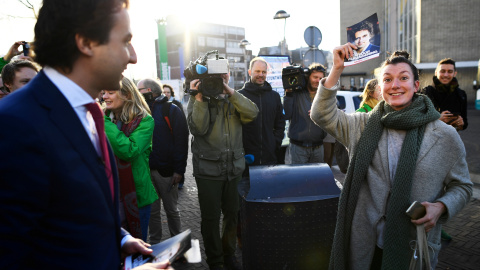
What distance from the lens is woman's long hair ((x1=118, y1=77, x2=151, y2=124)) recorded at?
9.61 ft

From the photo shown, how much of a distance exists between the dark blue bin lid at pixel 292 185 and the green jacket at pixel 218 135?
2.98ft

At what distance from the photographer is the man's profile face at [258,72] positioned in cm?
438

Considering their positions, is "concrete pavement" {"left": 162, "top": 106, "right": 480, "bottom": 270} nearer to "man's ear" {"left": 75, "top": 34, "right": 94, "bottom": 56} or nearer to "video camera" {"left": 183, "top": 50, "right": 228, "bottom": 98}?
"man's ear" {"left": 75, "top": 34, "right": 94, "bottom": 56}

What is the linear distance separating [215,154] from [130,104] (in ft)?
3.13

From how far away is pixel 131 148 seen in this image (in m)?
2.70

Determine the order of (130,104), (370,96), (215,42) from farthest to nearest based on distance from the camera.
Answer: (215,42)
(370,96)
(130,104)

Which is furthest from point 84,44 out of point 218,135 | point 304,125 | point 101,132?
point 304,125

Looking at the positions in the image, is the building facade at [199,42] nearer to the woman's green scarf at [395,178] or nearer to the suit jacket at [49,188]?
the woman's green scarf at [395,178]

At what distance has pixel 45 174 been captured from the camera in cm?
91

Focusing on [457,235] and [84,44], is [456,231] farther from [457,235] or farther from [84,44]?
[84,44]

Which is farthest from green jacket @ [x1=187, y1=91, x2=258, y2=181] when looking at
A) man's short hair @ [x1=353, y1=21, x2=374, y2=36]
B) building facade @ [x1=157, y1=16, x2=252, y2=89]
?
building facade @ [x1=157, y1=16, x2=252, y2=89]

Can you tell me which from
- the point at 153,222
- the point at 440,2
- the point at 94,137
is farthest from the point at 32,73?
the point at 440,2

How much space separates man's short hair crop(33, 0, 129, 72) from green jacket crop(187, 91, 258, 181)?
228cm

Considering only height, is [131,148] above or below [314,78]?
below
